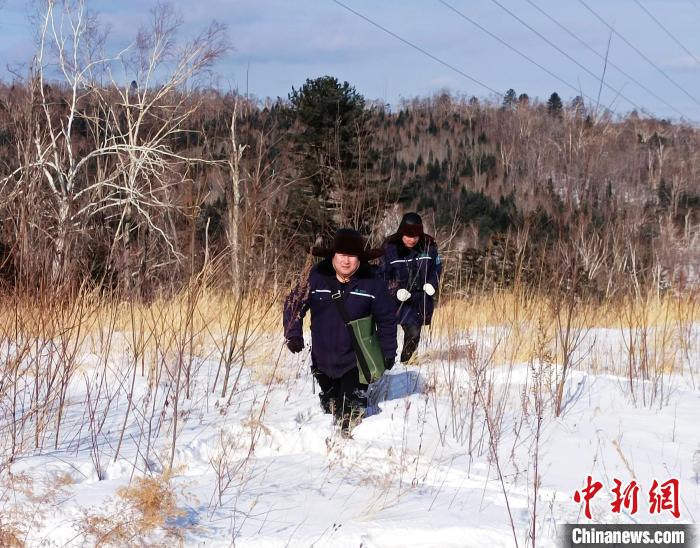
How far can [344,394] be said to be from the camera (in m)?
3.91

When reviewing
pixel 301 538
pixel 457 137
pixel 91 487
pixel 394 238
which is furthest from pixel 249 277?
pixel 457 137

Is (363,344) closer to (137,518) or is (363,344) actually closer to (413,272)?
(137,518)

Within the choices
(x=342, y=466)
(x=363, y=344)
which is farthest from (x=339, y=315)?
(x=342, y=466)

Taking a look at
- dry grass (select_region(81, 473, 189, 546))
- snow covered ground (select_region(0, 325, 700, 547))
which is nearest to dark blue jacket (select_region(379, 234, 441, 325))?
snow covered ground (select_region(0, 325, 700, 547))

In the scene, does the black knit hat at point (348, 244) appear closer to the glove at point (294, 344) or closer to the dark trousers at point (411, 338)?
the glove at point (294, 344)

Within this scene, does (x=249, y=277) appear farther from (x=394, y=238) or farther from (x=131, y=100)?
(x=131, y=100)

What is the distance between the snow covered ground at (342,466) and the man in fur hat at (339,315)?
19cm

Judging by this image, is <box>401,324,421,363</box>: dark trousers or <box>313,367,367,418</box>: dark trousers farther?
<box>401,324,421,363</box>: dark trousers

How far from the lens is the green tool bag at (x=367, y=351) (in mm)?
3852

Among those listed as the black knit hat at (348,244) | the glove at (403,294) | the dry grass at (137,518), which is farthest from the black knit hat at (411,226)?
the dry grass at (137,518)

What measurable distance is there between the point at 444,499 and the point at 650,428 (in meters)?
1.75

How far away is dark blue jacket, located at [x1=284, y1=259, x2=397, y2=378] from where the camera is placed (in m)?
3.88

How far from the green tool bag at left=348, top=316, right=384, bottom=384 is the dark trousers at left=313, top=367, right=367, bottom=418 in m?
0.07

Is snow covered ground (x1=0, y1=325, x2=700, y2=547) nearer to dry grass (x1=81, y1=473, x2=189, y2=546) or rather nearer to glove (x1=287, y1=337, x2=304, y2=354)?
dry grass (x1=81, y1=473, x2=189, y2=546)
